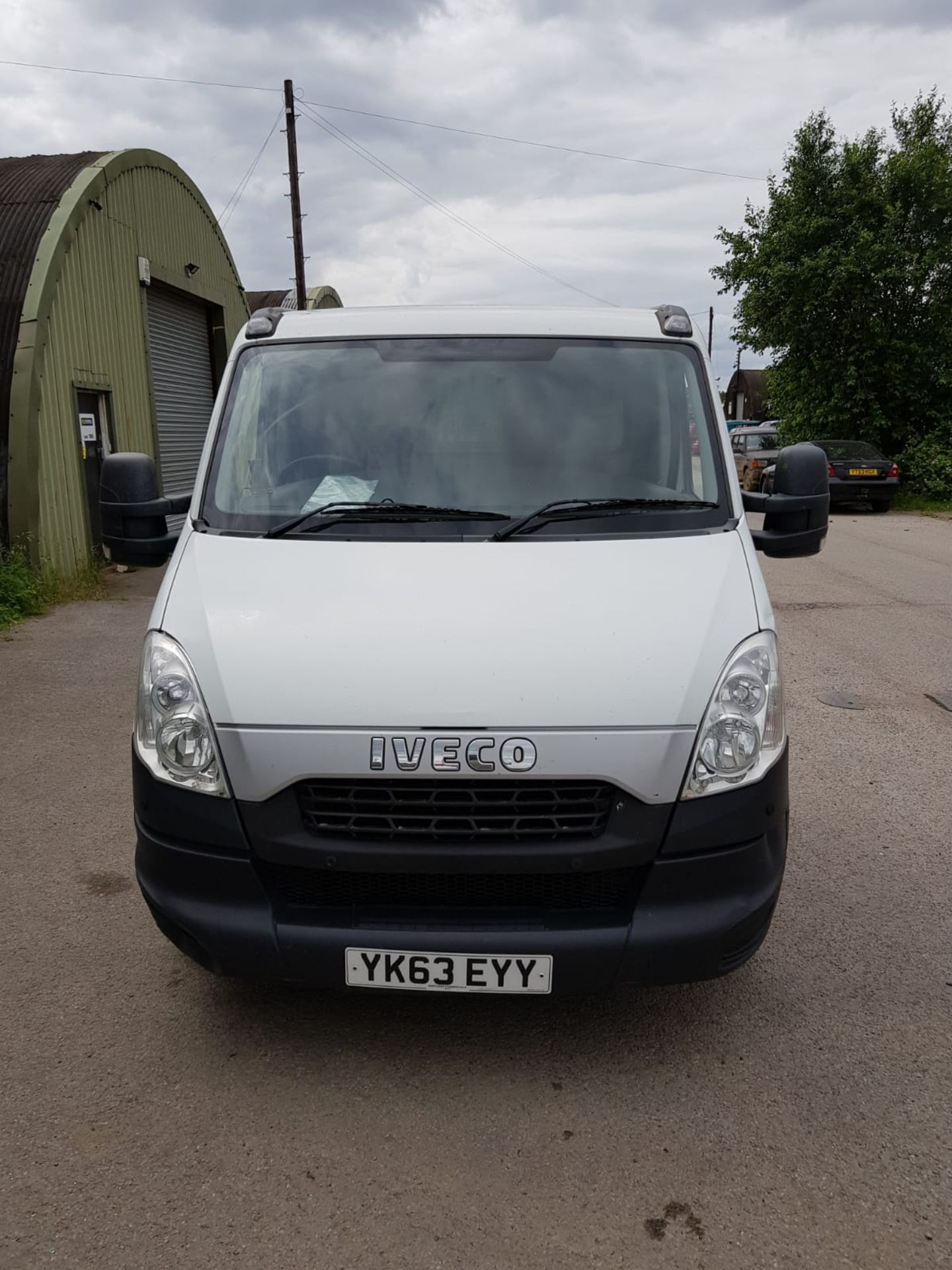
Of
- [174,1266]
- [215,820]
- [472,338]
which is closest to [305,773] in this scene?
[215,820]

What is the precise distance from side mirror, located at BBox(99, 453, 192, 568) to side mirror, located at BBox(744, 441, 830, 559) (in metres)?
2.29

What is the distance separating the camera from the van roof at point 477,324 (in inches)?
164

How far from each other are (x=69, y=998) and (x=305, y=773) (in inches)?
57.0

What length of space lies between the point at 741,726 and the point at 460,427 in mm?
1588

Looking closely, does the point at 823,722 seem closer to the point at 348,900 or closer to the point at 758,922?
the point at 758,922

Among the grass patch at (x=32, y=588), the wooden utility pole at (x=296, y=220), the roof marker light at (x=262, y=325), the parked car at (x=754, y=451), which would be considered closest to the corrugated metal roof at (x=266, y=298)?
the wooden utility pole at (x=296, y=220)

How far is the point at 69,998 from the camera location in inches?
143

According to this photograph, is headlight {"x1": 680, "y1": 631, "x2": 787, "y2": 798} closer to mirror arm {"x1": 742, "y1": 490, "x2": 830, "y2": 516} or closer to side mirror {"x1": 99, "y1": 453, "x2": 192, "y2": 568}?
mirror arm {"x1": 742, "y1": 490, "x2": 830, "y2": 516}

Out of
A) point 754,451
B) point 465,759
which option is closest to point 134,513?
point 465,759

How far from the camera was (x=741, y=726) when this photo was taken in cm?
298

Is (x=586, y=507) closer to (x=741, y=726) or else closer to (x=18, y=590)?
(x=741, y=726)

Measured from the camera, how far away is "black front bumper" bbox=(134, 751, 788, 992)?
2.88 metres

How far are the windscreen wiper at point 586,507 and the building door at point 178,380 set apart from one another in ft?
42.9

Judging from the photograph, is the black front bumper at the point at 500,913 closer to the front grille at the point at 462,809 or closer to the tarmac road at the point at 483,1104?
the front grille at the point at 462,809
